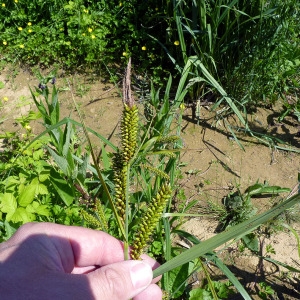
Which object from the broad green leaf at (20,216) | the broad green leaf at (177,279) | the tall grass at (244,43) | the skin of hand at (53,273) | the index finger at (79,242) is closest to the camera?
the skin of hand at (53,273)

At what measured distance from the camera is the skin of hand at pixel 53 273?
1030mm

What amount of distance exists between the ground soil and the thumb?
3.64ft

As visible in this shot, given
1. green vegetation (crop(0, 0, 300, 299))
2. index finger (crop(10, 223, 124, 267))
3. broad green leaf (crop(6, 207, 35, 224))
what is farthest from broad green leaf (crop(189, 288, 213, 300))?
broad green leaf (crop(6, 207, 35, 224))

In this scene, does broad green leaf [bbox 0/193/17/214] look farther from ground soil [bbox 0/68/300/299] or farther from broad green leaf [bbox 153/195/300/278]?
broad green leaf [bbox 153/195/300/278]

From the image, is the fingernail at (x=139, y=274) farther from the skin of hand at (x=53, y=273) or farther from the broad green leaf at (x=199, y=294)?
→ the broad green leaf at (x=199, y=294)

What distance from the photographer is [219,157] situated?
9.04 feet

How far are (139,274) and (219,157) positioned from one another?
1.76 meters

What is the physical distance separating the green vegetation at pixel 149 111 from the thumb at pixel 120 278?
69 mm

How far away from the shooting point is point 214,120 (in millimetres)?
2941

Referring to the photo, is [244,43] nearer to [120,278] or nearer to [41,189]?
[41,189]

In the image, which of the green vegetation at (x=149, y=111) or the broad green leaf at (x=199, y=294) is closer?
the green vegetation at (x=149, y=111)

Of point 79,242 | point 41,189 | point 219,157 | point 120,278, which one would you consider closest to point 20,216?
point 41,189

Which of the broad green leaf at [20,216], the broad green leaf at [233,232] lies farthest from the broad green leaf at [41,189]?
the broad green leaf at [233,232]

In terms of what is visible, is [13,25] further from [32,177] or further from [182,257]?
[182,257]
